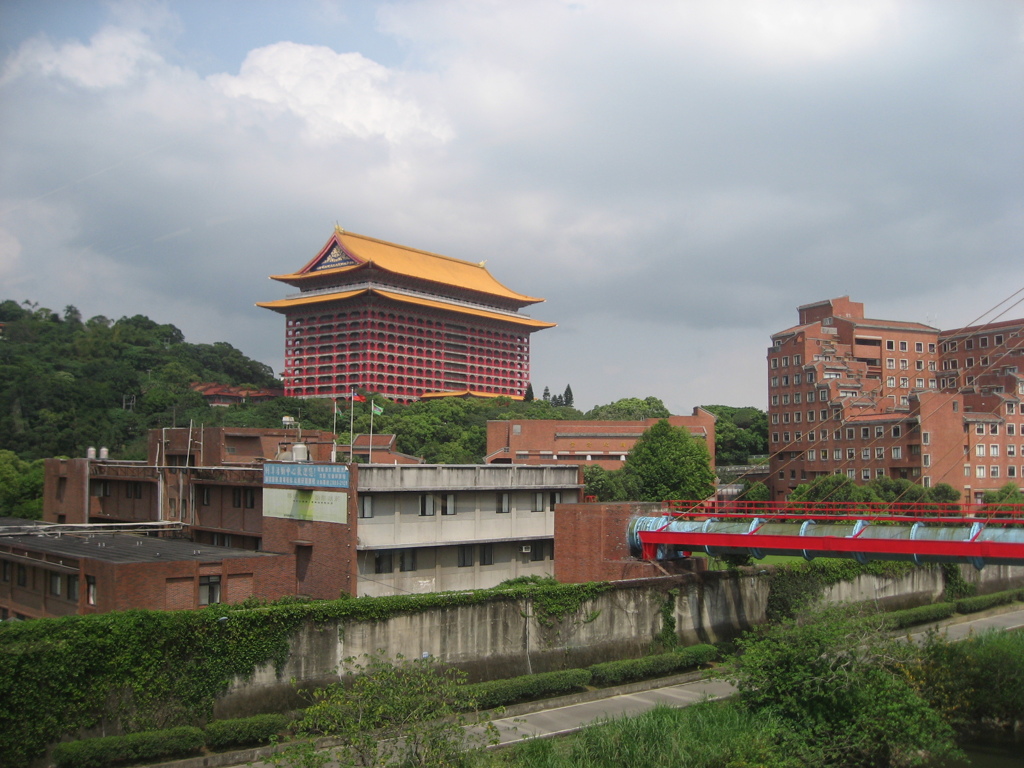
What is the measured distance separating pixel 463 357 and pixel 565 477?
261 feet

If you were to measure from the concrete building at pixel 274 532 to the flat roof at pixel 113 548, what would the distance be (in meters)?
0.08

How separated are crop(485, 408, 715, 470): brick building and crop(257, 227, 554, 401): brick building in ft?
113

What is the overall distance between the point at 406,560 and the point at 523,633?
280 inches

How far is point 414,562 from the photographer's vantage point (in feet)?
118

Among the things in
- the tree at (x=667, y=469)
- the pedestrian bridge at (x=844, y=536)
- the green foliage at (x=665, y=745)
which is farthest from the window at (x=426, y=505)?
the tree at (x=667, y=469)

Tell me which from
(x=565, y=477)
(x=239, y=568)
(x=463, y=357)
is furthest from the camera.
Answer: (x=463, y=357)

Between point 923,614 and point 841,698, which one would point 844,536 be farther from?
point 923,614

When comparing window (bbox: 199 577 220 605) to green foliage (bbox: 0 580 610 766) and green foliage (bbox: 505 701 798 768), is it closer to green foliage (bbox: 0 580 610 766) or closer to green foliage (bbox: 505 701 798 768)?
green foliage (bbox: 0 580 610 766)

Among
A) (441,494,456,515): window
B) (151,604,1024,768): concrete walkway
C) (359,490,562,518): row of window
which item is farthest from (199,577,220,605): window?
(441,494,456,515): window

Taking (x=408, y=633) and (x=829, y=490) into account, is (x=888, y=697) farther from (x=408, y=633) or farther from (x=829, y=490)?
(x=829, y=490)

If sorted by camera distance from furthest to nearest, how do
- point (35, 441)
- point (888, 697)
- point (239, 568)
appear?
point (35, 441) < point (239, 568) < point (888, 697)

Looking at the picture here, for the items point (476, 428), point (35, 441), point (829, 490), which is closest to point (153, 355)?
point (35, 441)

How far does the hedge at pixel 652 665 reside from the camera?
3028 cm

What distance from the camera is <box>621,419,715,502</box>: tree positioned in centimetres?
6444
